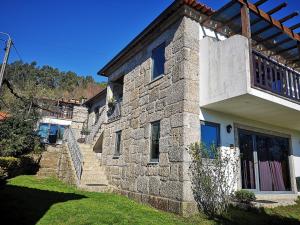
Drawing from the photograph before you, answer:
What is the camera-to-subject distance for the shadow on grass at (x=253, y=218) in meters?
6.48

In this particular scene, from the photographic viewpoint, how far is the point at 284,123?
10.3 meters

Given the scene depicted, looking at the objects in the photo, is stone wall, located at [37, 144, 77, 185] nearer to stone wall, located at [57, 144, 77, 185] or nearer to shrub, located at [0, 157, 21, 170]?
stone wall, located at [57, 144, 77, 185]

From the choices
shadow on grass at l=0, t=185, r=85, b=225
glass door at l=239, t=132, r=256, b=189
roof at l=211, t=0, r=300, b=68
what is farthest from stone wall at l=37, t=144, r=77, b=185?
roof at l=211, t=0, r=300, b=68

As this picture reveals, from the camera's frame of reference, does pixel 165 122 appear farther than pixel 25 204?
Yes

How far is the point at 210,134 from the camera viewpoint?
27.5 ft

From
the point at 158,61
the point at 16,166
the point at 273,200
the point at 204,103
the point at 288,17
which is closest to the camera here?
the point at 204,103

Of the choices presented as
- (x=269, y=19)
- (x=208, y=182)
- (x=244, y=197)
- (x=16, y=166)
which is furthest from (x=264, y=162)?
(x=16, y=166)

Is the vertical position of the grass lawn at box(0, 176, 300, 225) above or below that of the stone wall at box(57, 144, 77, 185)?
below

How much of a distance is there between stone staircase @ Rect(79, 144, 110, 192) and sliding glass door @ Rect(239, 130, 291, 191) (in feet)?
19.4

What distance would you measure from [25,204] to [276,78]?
854cm

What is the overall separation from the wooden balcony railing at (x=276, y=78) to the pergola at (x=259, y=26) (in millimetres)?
885

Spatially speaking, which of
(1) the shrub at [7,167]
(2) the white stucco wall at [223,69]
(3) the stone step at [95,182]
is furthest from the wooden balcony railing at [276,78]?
(1) the shrub at [7,167]

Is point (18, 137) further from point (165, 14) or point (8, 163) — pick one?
point (165, 14)

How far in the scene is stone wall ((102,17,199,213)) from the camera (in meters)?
7.56
